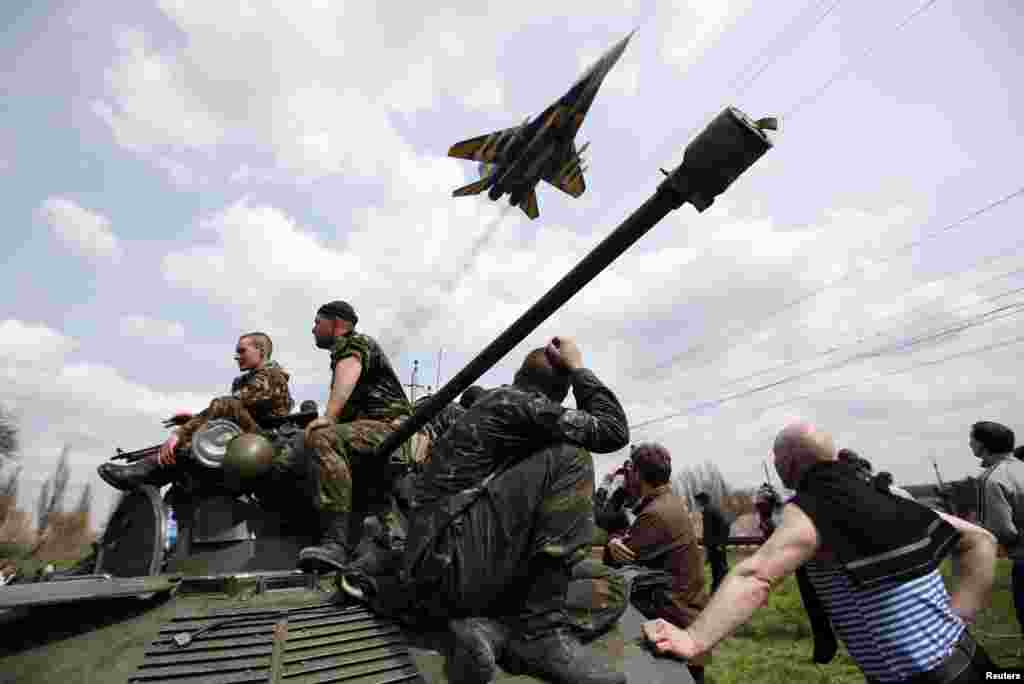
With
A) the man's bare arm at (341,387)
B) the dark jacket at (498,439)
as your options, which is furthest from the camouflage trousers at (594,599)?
the man's bare arm at (341,387)

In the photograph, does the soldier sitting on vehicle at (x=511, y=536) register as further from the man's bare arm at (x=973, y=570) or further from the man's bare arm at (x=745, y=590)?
the man's bare arm at (x=973, y=570)

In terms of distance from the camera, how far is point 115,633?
2.38 metres

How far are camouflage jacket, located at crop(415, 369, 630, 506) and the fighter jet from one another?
11.5 m

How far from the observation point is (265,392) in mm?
4387

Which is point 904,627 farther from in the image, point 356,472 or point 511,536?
point 356,472

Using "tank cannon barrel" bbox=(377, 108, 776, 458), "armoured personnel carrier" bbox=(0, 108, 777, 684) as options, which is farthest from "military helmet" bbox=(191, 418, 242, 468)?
"tank cannon barrel" bbox=(377, 108, 776, 458)

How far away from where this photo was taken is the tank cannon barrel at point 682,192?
1.87 m

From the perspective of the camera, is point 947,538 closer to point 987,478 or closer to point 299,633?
point 299,633

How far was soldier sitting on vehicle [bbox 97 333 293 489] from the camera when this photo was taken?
3.92 meters

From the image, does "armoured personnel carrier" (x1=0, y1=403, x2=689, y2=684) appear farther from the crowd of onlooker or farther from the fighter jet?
the fighter jet

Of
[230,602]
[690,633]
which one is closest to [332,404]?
[230,602]

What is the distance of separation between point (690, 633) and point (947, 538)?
1.23 meters

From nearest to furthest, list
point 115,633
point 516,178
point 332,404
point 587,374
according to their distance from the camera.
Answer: point 115,633 < point 587,374 < point 332,404 < point 516,178

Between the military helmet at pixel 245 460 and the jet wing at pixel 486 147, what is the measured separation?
505 inches
